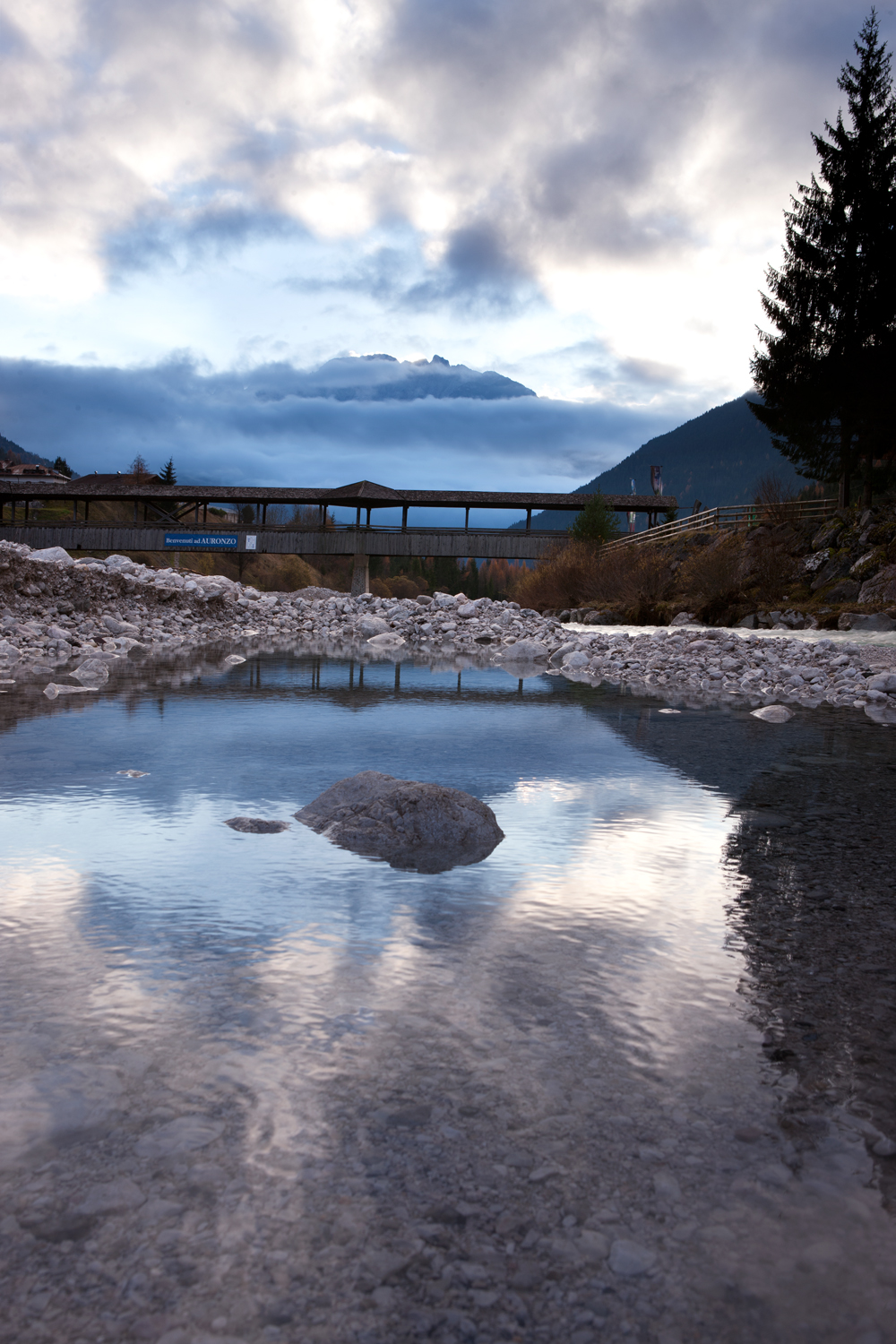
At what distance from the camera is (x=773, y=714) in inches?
387

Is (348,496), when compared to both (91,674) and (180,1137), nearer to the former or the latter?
(91,674)

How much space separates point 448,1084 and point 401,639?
21.8 metres

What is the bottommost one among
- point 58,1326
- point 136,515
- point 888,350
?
point 58,1326

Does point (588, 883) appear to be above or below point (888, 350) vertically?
below

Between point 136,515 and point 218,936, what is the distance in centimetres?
4547

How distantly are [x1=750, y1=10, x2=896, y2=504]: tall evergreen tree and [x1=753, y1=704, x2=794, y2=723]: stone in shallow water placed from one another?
22866 millimetres

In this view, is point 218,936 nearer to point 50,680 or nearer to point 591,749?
point 591,749

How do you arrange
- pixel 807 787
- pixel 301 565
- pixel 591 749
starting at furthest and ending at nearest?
1. pixel 301 565
2. pixel 591 749
3. pixel 807 787

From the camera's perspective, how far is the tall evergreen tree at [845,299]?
29156mm

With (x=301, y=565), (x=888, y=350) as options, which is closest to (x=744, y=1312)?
(x=888, y=350)

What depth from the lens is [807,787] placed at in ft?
20.2

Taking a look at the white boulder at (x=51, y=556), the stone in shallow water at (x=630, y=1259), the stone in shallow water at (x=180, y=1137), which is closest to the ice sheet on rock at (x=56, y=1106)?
the stone in shallow water at (x=180, y=1137)

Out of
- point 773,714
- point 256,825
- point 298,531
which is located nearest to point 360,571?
point 298,531

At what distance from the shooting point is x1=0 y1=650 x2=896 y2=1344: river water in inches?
61.4
